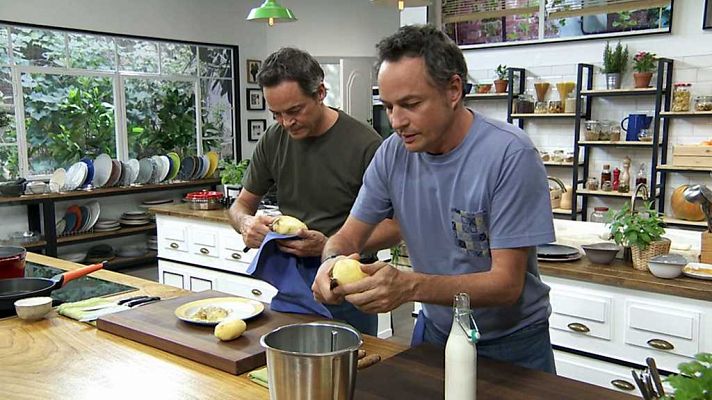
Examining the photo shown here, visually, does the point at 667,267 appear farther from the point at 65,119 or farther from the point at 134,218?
the point at 65,119

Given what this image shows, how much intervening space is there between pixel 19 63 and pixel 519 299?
611cm

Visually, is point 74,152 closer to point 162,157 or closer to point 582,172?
point 162,157

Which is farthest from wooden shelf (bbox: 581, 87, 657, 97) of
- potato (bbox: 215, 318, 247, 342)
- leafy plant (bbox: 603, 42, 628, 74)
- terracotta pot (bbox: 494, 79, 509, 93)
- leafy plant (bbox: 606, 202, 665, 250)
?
potato (bbox: 215, 318, 247, 342)

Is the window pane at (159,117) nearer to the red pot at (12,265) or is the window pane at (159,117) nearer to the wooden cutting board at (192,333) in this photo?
the red pot at (12,265)

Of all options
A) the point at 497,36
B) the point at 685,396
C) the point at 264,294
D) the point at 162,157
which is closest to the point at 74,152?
the point at 162,157

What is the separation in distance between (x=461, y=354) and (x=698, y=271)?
2.00 metres

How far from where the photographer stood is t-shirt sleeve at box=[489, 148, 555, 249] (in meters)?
1.45

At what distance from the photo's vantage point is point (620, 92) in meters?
5.78

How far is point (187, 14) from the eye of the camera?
7.53 metres

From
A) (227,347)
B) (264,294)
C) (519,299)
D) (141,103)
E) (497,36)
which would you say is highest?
(497,36)

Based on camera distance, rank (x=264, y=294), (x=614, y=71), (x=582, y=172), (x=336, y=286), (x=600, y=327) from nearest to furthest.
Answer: (x=336, y=286) → (x=600, y=327) → (x=264, y=294) → (x=614, y=71) → (x=582, y=172)

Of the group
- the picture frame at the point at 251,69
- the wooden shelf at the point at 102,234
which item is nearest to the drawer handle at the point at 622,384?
the wooden shelf at the point at 102,234

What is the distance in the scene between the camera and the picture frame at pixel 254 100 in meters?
8.38

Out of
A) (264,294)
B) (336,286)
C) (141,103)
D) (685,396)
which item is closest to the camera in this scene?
(685,396)
